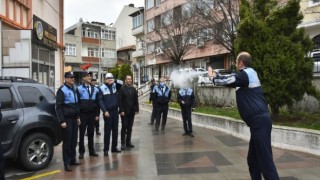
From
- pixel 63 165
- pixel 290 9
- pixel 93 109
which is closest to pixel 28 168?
pixel 63 165

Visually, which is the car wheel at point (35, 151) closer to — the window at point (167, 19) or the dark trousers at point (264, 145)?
the dark trousers at point (264, 145)

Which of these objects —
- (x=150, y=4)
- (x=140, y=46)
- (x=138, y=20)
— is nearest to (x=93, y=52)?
(x=140, y=46)

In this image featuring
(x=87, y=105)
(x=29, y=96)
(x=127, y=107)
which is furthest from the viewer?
(x=127, y=107)

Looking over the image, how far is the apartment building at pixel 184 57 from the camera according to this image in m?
32.4

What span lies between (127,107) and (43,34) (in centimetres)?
873

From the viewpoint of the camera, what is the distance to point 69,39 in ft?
222

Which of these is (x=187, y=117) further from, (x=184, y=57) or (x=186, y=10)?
(x=184, y=57)

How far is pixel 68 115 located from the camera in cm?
789

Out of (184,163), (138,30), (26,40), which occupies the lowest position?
(184,163)

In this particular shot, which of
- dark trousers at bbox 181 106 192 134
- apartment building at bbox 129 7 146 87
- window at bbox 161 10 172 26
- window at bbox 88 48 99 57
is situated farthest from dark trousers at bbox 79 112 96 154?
window at bbox 88 48 99 57

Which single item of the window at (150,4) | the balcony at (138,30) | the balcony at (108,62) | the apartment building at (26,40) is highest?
the window at (150,4)

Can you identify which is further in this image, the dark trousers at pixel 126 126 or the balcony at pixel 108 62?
the balcony at pixel 108 62

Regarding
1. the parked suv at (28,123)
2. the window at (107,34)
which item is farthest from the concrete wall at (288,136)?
the window at (107,34)

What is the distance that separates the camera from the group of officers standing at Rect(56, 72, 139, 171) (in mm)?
7883
